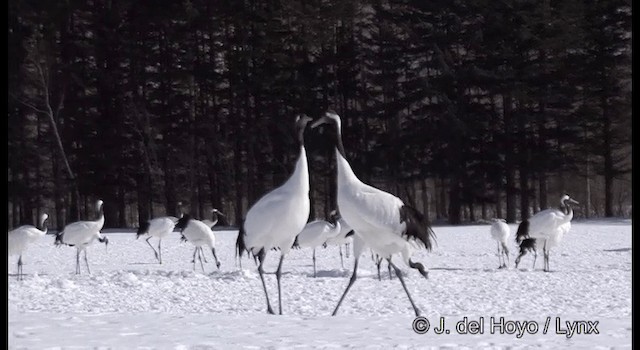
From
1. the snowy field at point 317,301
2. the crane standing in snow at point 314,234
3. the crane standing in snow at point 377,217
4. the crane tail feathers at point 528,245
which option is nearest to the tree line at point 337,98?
the snowy field at point 317,301

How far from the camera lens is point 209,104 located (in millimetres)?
28469

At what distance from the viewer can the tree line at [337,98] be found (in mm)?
26219

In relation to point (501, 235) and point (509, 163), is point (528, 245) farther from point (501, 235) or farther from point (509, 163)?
point (509, 163)

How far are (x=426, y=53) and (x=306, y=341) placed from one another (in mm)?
22433

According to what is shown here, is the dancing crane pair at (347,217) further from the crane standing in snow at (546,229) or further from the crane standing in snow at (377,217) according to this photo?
the crane standing in snow at (546,229)

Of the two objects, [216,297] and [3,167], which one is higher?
[3,167]

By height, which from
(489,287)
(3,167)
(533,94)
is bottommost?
(489,287)

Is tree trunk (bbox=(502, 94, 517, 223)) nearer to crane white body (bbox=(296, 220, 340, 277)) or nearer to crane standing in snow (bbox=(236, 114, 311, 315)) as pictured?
crane white body (bbox=(296, 220, 340, 277))

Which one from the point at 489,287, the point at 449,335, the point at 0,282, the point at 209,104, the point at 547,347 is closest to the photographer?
the point at 0,282

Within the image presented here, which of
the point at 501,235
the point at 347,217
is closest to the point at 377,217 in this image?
the point at 347,217

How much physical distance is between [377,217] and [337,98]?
66.4 ft

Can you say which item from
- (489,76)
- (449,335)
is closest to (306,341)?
(449,335)

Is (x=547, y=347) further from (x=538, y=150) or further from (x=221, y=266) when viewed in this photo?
(x=538, y=150)

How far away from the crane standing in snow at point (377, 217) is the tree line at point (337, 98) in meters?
18.2
